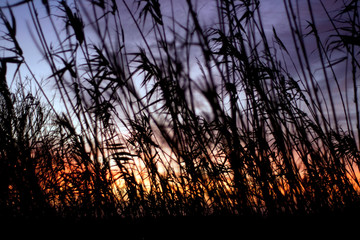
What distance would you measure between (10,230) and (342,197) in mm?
3418

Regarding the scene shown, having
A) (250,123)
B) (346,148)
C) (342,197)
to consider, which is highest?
(250,123)

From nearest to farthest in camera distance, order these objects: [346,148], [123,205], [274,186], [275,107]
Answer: [274,186] < [275,107] < [346,148] < [123,205]

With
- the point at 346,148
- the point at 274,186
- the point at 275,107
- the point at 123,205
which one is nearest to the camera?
the point at 274,186

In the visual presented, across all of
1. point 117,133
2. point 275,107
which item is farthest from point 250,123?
point 117,133

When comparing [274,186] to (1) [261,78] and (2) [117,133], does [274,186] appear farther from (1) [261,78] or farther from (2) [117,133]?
(2) [117,133]

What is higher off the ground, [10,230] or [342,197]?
[10,230]

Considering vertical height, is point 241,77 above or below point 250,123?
above

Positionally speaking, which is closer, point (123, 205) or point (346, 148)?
point (346, 148)

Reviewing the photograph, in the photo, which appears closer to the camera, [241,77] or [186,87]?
[186,87]

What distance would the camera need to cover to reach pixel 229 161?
2.42 meters

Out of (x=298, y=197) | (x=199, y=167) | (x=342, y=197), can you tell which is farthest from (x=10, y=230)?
(x=342, y=197)

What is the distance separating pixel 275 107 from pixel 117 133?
1814 mm

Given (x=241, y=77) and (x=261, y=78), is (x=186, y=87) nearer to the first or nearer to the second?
(x=241, y=77)

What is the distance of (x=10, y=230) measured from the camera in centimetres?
274
